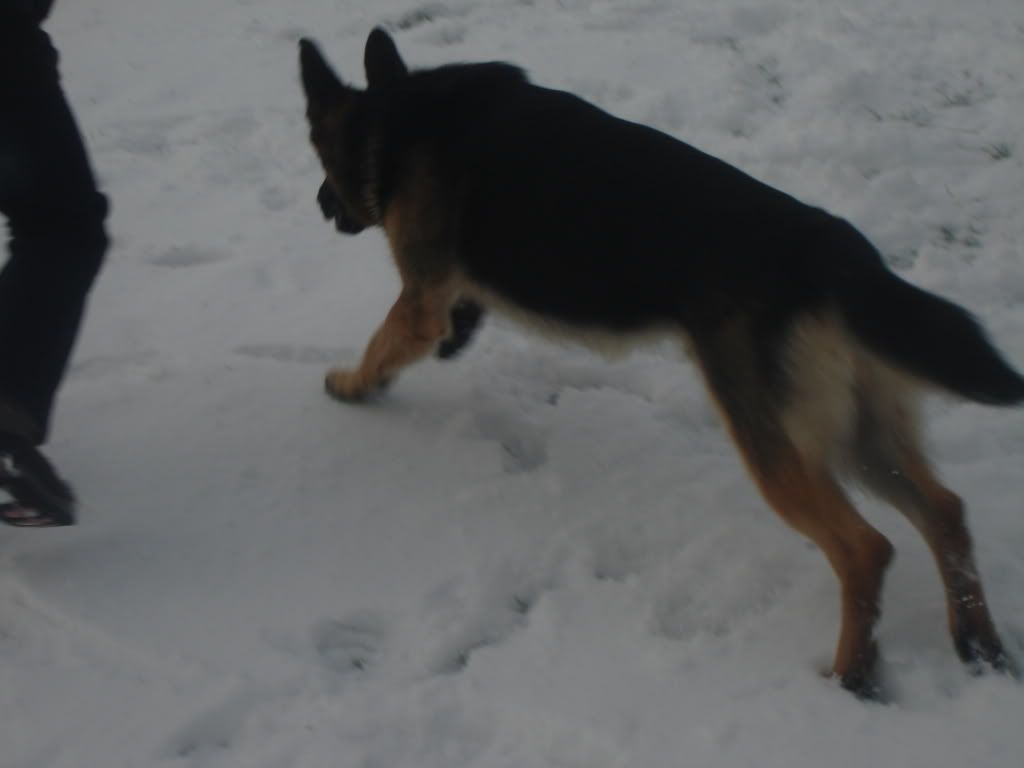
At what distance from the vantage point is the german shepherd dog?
8.39ft

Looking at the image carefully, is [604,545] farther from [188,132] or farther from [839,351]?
[188,132]

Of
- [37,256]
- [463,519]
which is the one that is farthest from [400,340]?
[37,256]

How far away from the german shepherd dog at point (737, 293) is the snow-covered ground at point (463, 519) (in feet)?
0.96

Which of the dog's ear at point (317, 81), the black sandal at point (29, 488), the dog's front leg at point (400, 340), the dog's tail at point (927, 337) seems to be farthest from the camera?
the dog's ear at point (317, 81)

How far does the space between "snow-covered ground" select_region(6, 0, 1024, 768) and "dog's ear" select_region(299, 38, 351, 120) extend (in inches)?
34.7

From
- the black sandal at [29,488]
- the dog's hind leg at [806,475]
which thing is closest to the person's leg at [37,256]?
the black sandal at [29,488]

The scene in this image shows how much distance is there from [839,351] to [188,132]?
13.6 ft

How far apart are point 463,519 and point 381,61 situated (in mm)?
1555

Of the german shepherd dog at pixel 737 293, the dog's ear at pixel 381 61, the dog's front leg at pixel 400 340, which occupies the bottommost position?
the dog's front leg at pixel 400 340

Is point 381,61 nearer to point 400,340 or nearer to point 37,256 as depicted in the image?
point 400,340

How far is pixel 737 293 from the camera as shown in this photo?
8.59ft

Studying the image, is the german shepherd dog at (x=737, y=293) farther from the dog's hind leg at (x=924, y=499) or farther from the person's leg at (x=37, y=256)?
the person's leg at (x=37, y=256)

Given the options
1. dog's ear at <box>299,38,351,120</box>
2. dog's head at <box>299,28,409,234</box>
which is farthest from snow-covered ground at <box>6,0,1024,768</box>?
dog's ear at <box>299,38,351,120</box>

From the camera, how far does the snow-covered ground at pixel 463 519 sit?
246cm
